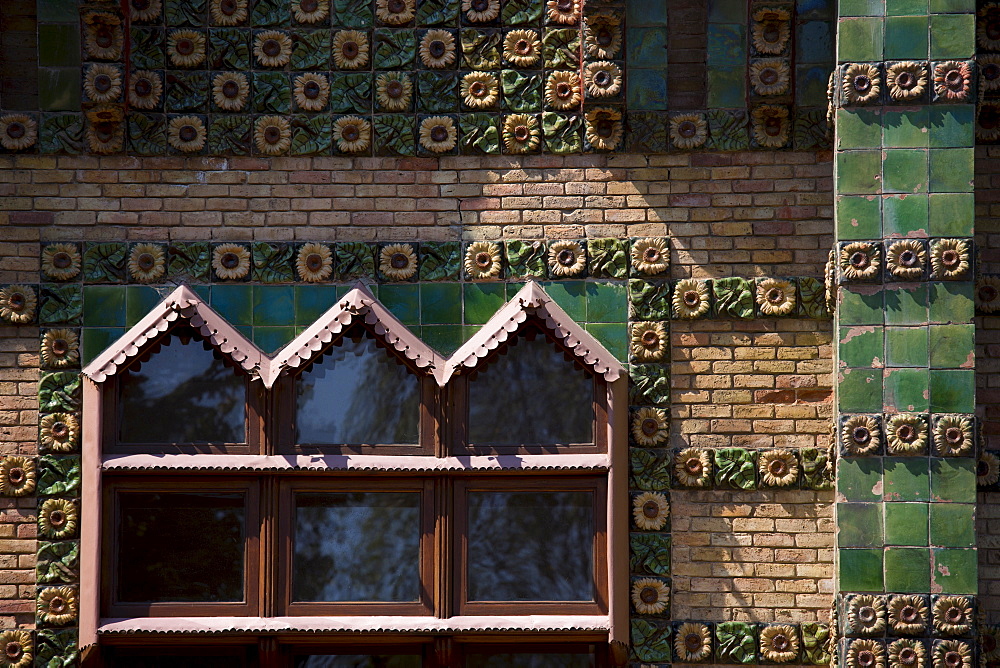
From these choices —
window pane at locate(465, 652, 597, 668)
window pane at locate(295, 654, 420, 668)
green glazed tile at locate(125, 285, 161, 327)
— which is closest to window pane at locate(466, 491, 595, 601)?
window pane at locate(465, 652, 597, 668)

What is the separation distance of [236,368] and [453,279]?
1.24 m

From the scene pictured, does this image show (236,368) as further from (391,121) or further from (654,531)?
(654,531)

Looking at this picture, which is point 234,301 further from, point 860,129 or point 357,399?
point 860,129

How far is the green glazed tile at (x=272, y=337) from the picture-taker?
20.1 ft

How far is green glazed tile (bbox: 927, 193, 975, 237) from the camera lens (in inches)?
217

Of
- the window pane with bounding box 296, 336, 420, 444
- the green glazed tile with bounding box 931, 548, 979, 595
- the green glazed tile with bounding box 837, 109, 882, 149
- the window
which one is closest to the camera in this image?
the green glazed tile with bounding box 931, 548, 979, 595

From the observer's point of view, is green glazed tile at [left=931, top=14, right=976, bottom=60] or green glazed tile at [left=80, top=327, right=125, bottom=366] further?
green glazed tile at [left=80, top=327, right=125, bottom=366]

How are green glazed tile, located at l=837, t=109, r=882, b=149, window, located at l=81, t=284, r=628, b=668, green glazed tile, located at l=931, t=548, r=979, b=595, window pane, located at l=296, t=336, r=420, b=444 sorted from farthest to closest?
window pane, located at l=296, t=336, r=420, b=444, window, located at l=81, t=284, r=628, b=668, green glazed tile, located at l=837, t=109, r=882, b=149, green glazed tile, located at l=931, t=548, r=979, b=595

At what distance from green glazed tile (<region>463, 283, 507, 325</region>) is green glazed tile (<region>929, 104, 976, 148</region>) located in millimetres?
2311

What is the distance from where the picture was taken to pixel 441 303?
6.18m

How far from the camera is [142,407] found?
5957 millimetres

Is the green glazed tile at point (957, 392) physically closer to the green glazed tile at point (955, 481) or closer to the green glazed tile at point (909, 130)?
the green glazed tile at point (955, 481)

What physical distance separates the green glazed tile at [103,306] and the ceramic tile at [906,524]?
13.4 feet

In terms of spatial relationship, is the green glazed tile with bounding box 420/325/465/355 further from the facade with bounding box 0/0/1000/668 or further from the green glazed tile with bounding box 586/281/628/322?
the green glazed tile with bounding box 586/281/628/322
